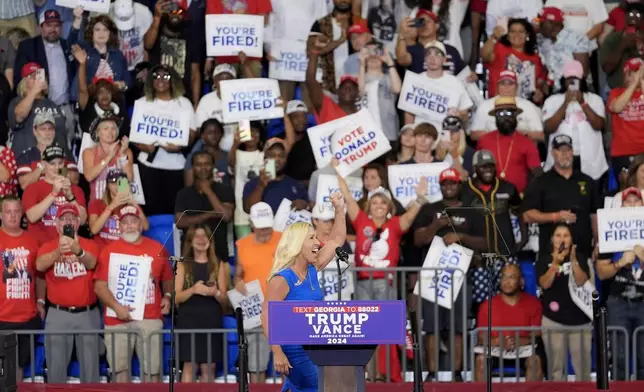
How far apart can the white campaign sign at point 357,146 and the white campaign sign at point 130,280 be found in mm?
2319

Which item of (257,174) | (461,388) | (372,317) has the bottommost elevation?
(461,388)

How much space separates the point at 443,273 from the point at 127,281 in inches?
116

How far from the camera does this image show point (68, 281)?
49.5ft

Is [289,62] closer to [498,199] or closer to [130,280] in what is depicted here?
[498,199]

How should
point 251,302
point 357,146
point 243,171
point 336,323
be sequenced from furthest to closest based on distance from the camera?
point 243,171 → point 357,146 → point 251,302 → point 336,323

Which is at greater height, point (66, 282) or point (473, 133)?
point (473, 133)

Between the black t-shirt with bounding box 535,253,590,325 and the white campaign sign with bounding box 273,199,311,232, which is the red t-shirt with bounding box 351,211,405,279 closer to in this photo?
the white campaign sign with bounding box 273,199,311,232

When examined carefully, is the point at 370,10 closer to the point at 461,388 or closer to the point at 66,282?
the point at 66,282

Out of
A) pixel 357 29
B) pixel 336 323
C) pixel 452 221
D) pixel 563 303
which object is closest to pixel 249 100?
pixel 357 29

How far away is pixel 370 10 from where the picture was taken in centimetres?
1759

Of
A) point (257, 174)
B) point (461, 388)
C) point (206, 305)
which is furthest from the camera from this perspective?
point (257, 174)

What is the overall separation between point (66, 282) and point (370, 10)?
4.81 m

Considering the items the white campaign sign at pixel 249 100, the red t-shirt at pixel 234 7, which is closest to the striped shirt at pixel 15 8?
the red t-shirt at pixel 234 7

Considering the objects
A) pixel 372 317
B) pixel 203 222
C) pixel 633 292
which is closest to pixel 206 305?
pixel 203 222
